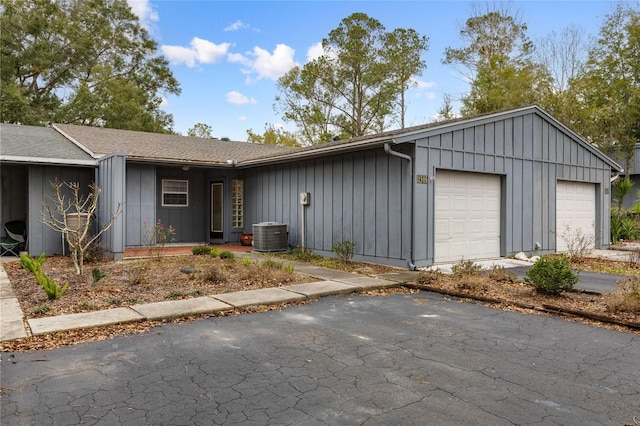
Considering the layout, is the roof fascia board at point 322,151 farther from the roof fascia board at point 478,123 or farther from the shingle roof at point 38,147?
the shingle roof at point 38,147

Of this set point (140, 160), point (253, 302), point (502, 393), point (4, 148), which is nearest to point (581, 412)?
point (502, 393)

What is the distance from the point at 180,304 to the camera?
18.3ft

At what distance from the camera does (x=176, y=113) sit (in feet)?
93.9

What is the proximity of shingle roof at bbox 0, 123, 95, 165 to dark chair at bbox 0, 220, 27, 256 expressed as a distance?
2.04m

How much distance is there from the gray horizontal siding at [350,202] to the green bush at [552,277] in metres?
2.76

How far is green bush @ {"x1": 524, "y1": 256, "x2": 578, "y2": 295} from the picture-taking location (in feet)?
20.2

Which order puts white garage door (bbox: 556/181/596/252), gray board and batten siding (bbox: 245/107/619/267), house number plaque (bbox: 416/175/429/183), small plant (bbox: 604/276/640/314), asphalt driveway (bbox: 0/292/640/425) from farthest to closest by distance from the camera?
white garage door (bbox: 556/181/596/252), gray board and batten siding (bbox: 245/107/619/267), house number plaque (bbox: 416/175/429/183), small plant (bbox: 604/276/640/314), asphalt driveway (bbox: 0/292/640/425)

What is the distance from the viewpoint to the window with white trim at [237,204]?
14016mm

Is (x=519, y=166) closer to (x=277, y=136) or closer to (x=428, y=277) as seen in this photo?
(x=428, y=277)

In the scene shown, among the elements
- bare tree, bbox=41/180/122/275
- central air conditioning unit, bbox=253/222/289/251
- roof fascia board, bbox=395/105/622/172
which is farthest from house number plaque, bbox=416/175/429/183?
bare tree, bbox=41/180/122/275

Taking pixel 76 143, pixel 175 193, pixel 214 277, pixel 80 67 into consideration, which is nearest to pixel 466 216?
pixel 214 277

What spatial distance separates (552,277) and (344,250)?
4362 mm

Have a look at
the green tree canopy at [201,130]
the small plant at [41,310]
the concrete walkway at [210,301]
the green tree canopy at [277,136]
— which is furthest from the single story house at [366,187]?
the green tree canopy at [201,130]

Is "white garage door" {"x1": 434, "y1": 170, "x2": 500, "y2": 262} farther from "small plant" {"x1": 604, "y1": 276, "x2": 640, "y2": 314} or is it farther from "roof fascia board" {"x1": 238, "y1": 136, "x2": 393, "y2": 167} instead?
"small plant" {"x1": 604, "y1": 276, "x2": 640, "y2": 314}
